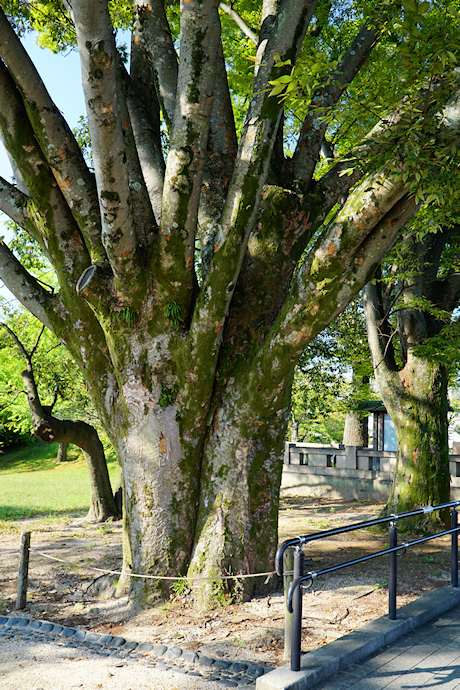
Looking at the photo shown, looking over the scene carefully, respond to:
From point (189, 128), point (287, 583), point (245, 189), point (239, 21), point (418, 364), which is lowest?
point (287, 583)

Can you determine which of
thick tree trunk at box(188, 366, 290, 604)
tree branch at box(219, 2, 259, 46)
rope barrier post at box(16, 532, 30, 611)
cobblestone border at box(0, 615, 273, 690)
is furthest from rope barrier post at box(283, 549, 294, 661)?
tree branch at box(219, 2, 259, 46)

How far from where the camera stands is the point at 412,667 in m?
3.83

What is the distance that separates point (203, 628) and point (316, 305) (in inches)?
126

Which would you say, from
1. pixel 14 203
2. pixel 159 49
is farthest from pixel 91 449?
pixel 159 49

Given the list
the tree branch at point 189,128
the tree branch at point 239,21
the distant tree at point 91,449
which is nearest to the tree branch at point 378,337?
the tree branch at point 239,21

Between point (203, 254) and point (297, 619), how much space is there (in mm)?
4054

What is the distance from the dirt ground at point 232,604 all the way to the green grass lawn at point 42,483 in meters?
6.99

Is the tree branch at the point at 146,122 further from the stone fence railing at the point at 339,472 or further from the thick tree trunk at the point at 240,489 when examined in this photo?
the stone fence railing at the point at 339,472

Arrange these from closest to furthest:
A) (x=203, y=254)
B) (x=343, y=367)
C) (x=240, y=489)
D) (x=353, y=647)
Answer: (x=353, y=647) < (x=240, y=489) < (x=203, y=254) < (x=343, y=367)

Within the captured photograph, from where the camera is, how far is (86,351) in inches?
252

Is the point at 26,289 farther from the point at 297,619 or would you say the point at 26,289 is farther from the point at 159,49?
the point at 297,619

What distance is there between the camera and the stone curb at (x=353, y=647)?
3496mm

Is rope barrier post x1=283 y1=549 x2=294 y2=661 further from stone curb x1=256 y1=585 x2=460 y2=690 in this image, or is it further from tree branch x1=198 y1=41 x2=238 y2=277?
tree branch x1=198 y1=41 x2=238 y2=277

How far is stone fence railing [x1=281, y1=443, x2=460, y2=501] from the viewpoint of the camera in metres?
14.6
